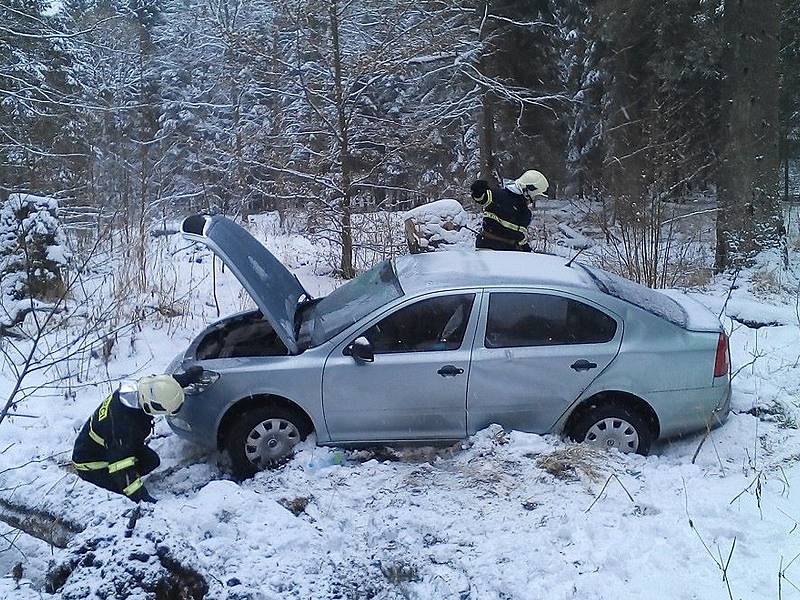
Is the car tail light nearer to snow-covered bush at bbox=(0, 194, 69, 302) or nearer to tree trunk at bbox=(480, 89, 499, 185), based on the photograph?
snow-covered bush at bbox=(0, 194, 69, 302)

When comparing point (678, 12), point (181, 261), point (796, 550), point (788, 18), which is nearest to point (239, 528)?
point (796, 550)

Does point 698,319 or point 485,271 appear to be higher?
point 485,271

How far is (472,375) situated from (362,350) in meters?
0.83

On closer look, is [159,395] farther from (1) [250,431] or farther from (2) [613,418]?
(2) [613,418]

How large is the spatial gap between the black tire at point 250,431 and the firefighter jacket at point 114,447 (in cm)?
63

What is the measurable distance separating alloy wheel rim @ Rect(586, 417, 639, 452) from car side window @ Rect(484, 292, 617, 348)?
0.65m

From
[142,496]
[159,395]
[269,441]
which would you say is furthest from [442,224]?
[142,496]

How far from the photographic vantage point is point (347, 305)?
547 cm

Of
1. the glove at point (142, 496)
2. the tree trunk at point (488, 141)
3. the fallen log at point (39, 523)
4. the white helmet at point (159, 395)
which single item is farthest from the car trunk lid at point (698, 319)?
the tree trunk at point (488, 141)

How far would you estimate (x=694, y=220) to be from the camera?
44.7 ft

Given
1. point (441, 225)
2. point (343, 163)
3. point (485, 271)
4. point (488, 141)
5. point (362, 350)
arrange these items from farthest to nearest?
point (488, 141) < point (441, 225) < point (343, 163) < point (485, 271) < point (362, 350)

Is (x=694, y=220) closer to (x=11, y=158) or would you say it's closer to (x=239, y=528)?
(x=239, y=528)

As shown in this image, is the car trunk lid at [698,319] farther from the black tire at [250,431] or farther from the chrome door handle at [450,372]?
the black tire at [250,431]

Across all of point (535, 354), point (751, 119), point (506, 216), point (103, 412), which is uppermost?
point (751, 119)
